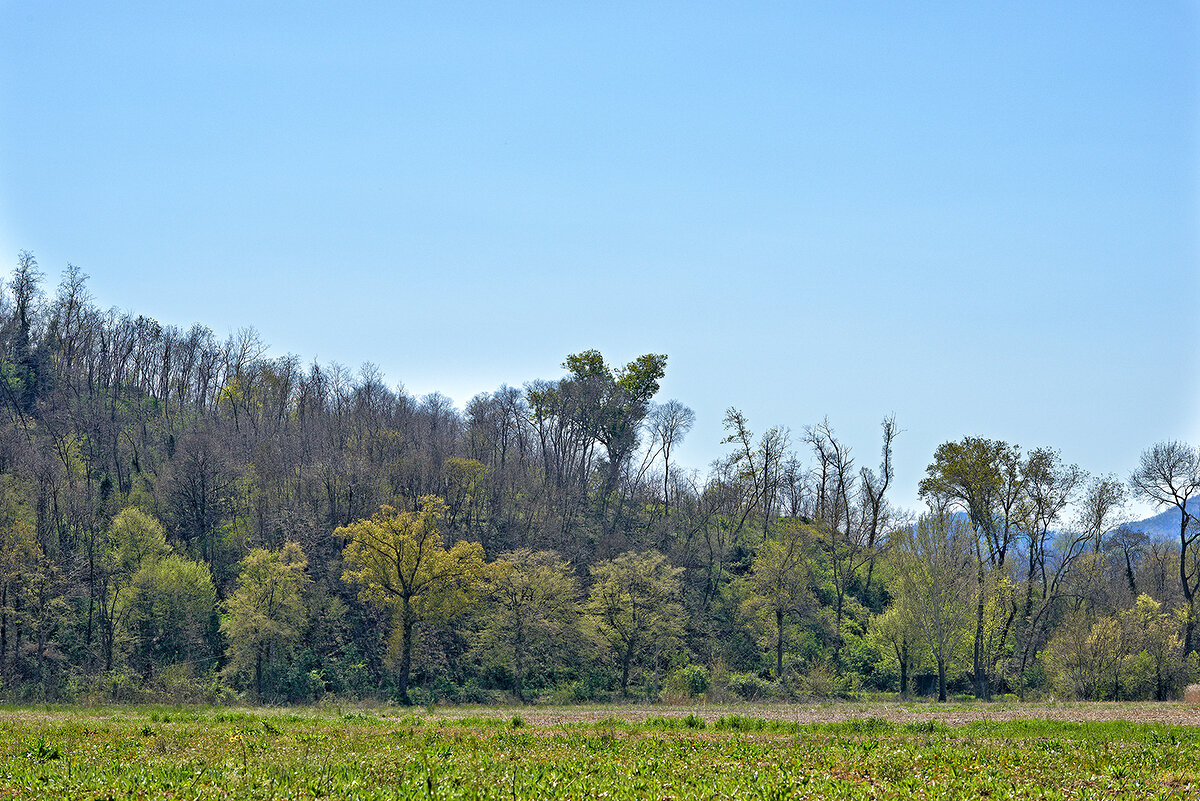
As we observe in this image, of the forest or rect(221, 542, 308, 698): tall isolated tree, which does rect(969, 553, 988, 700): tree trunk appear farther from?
rect(221, 542, 308, 698): tall isolated tree

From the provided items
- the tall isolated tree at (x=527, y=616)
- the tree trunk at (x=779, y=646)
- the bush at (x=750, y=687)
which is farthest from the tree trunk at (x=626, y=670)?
the tree trunk at (x=779, y=646)

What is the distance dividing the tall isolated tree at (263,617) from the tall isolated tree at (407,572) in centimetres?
389

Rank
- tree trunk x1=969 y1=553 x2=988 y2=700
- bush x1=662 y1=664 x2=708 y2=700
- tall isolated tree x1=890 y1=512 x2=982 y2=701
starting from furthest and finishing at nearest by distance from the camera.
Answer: tree trunk x1=969 y1=553 x2=988 y2=700 < bush x1=662 y1=664 x2=708 y2=700 < tall isolated tree x1=890 y1=512 x2=982 y2=701

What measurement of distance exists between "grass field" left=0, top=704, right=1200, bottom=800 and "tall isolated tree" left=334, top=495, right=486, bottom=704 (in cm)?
2735

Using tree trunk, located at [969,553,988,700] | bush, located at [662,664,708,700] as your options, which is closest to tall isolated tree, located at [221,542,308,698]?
bush, located at [662,664,708,700]

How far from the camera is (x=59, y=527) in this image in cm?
5853

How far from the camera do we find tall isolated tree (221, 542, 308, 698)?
5012 centimetres

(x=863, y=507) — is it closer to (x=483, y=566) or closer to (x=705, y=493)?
(x=705, y=493)

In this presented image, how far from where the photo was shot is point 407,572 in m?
52.2

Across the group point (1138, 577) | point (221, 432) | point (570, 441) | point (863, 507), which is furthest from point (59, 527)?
point (1138, 577)

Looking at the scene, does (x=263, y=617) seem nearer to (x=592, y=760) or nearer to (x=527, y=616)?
(x=527, y=616)

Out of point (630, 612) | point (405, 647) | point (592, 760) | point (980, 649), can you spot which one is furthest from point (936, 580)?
point (592, 760)

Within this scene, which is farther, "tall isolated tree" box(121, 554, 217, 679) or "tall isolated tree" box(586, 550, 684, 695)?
"tall isolated tree" box(586, 550, 684, 695)

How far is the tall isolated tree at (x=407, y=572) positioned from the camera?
170 ft
